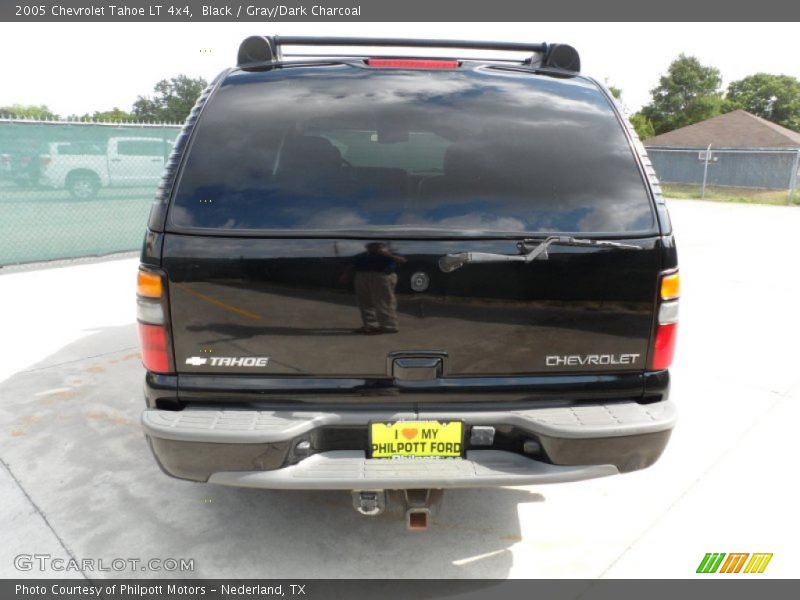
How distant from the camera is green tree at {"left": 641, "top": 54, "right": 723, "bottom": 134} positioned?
52.5 m

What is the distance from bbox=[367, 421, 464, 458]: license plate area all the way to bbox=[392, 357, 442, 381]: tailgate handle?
17 centimetres

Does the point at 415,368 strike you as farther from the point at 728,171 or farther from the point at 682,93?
the point at 682,93

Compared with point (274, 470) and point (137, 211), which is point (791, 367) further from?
point (137, 211)

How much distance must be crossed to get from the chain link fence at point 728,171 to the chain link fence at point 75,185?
966 inches

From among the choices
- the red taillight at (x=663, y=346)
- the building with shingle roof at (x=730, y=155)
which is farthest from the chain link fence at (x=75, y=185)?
the building with shingle roof at (x=730, y=155)

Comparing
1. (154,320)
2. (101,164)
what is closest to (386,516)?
(154,320)

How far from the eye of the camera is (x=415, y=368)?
91.4 inches

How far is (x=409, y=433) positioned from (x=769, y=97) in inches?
2715

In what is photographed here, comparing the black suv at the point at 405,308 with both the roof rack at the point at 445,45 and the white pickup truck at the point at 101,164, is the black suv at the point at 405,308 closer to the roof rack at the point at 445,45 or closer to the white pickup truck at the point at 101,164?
the roof rack at the point at 445,45

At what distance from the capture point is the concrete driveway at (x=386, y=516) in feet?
8.78

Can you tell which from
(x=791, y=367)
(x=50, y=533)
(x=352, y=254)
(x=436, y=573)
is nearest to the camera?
(x=352, y=254)

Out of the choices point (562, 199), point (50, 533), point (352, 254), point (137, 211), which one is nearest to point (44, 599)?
point (50, 533)

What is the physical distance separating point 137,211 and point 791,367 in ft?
30.6

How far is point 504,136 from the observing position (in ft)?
8.00
